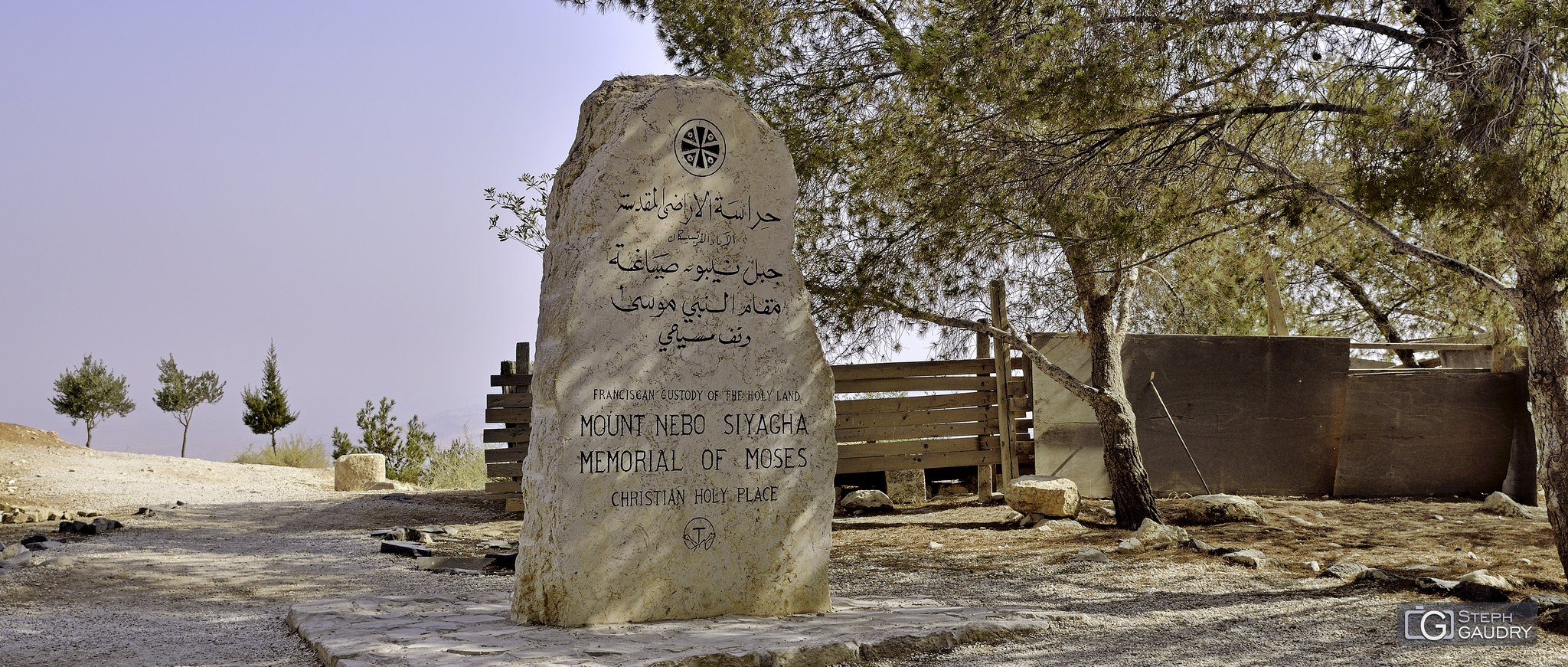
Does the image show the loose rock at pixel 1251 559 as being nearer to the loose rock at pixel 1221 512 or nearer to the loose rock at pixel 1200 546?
the loose rock at pixel 1200 546

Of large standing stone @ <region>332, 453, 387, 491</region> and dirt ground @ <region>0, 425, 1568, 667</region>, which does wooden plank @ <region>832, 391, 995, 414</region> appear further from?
large standing stone @ <region>332, 453, 387, 491</region>

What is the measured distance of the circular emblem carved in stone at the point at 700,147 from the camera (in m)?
5.37

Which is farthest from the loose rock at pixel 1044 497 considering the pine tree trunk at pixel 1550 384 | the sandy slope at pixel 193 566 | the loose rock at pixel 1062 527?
the sandy slope at pixel 193 566

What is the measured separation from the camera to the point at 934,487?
11555mm

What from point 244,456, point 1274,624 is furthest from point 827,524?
point 244,456

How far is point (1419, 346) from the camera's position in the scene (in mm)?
11773

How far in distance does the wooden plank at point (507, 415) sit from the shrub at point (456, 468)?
4686mm

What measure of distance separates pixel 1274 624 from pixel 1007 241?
3.58 metres

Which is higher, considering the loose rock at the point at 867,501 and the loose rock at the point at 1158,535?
the loose rock at the point at 867,501

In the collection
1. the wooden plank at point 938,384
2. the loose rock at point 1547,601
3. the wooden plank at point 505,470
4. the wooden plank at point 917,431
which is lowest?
the loose rock at point 1547,601

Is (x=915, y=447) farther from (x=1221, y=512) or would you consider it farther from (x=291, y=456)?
(x=291, y=456)

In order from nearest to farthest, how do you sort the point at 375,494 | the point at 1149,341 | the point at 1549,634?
the point at 1549,634
the point at 1149,341
the point at 375,494

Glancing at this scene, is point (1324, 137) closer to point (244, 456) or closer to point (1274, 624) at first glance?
point (1274, 624)

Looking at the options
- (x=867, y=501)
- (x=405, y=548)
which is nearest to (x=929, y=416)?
(x=867, y=501)
